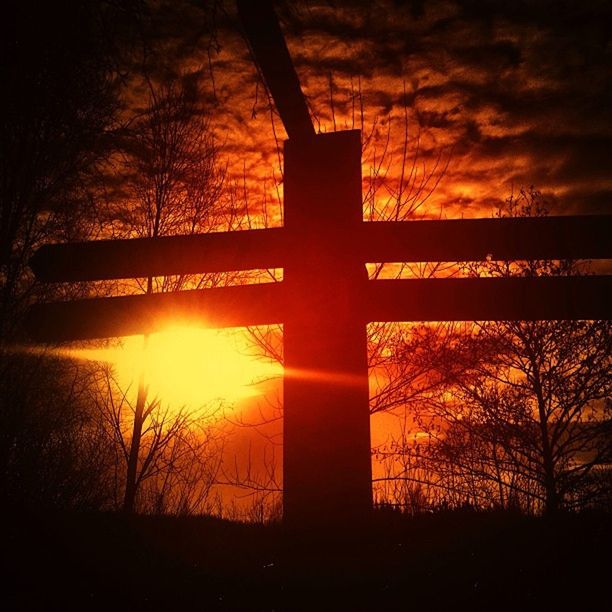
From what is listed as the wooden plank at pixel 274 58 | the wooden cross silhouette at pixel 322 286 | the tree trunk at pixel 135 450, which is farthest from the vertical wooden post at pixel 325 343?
the tree trunk at pixel 135 450

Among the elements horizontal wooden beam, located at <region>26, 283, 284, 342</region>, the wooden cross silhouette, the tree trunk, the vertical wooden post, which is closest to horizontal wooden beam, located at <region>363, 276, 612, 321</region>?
the wooden cross silhouette

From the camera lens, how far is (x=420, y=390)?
220 inches

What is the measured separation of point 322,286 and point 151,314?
0.72 metres

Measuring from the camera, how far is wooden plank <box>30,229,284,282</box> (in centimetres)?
169

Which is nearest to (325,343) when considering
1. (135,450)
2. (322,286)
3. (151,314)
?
(322,286)

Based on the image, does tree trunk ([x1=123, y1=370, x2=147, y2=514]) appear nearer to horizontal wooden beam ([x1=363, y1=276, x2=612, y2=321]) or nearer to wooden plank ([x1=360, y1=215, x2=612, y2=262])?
horizontal wooden beam ([x1=363, y1=276, x2=612, y2=321])

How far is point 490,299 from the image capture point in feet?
4.99

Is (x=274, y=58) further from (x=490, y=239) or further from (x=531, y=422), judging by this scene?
(x=531, y=422)

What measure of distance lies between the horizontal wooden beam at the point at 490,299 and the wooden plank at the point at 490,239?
0.29 ft

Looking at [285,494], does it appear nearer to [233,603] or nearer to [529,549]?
[233,603]

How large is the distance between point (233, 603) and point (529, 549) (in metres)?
1.10

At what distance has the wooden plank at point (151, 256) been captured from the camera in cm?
169

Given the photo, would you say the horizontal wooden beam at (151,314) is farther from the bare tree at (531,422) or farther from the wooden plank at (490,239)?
the bare tree at (531,422)

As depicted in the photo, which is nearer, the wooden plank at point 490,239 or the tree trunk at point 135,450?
the wooden plank at point 490,239
